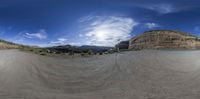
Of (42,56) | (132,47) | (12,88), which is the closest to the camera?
(12,88)

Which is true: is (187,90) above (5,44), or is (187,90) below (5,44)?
below

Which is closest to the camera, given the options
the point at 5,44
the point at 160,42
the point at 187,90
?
the point at 187,90

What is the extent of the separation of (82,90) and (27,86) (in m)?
1.63

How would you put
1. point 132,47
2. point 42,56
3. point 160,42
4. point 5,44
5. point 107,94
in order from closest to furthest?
1. point 107,94
2. point 42,56
3. point 5,44
4. point 160,42
5. point 132,47

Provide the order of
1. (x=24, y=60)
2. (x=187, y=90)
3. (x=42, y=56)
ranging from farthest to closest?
(x=42, y=56) → (x=24, y=60) → (x=187, y=90)

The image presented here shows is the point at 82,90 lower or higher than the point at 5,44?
lower

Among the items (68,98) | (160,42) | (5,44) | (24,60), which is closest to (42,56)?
(24,60)

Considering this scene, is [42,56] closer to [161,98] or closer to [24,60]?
[24,60]

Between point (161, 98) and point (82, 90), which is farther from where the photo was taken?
point (82, 90)

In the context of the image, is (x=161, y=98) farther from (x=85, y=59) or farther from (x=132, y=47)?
(x=132, y=47)

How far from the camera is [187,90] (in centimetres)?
755

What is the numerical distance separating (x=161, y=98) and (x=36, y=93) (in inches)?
110

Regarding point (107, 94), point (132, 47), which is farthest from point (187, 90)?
point (132, 47)

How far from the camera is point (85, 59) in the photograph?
Answer: 59.8ft
